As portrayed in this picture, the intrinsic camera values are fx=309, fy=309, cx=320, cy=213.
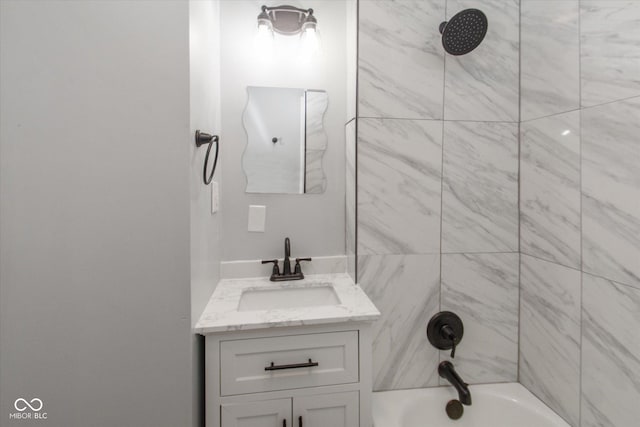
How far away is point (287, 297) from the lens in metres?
1.44

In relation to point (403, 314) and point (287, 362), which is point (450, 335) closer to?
point (403, 314)

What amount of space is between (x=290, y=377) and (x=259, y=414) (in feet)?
0.51

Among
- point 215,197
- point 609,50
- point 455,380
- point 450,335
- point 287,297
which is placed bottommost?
point 455,380

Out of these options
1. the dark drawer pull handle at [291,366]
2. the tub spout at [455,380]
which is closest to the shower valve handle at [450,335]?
the tub spout at [455,380]

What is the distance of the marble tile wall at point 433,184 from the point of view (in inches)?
56.8

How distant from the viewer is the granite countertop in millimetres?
1024

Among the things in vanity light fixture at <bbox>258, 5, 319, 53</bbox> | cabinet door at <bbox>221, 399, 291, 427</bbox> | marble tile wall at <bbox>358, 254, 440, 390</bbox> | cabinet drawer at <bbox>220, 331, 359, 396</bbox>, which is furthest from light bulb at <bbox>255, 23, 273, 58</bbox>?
cabinet door at <bbox>221, 399, 291, 427</bbox>

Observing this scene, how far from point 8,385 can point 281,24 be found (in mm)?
1713

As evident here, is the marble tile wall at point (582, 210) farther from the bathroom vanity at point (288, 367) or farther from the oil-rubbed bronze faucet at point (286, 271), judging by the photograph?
the oil-rubbed bronze faucet at point (286, 271)

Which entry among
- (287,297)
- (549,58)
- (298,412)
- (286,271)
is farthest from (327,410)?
(549,58)

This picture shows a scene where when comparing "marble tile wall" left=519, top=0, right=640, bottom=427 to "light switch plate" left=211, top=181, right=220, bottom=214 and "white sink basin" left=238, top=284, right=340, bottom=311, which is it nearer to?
"white sink basin" left=238, top=284, right=340, bottom=311

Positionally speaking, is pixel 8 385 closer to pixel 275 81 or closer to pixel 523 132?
pixel 275 81

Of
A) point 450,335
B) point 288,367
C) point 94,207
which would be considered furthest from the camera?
point 450,335

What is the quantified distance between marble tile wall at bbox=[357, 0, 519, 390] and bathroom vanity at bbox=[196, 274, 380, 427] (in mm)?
385
